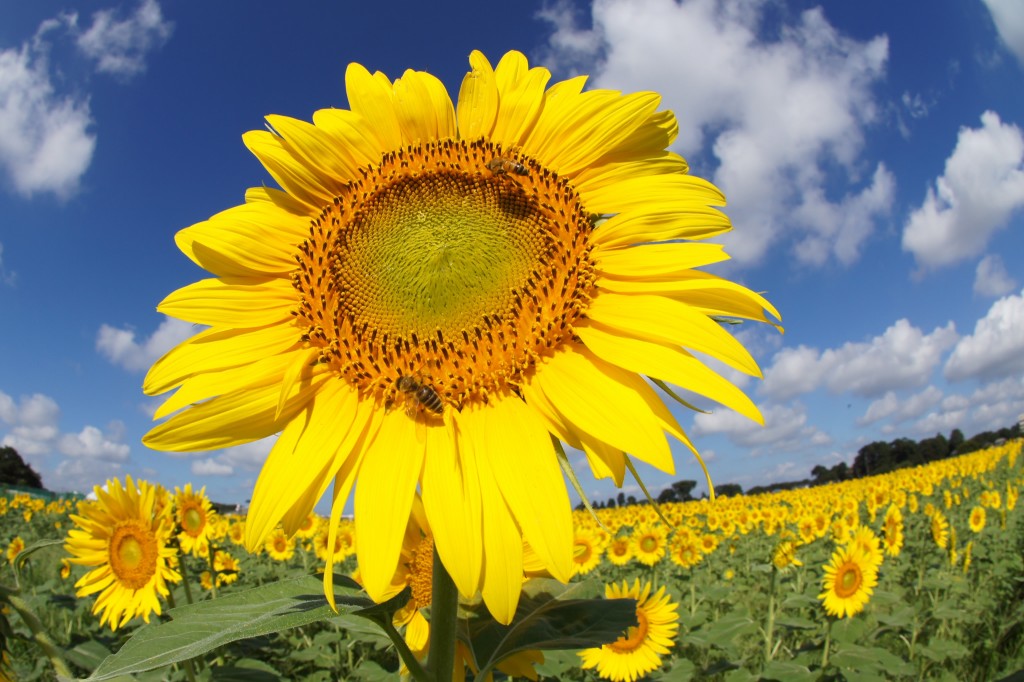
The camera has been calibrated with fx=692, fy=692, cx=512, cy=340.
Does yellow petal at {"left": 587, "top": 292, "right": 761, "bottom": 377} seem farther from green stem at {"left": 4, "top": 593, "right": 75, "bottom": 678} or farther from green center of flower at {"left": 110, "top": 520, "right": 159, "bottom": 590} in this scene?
green center of flower at {"left": 110, "top": 520, "right": 159, "bottom": 590}

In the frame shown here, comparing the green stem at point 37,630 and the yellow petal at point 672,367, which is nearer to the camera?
the yellow petal at point 672,367

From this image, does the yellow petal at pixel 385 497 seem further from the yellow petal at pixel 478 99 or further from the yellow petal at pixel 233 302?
the yellow petal at pixel 478 99

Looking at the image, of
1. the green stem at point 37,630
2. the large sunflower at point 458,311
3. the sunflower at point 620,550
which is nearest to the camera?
the large sunflower at point 458,311

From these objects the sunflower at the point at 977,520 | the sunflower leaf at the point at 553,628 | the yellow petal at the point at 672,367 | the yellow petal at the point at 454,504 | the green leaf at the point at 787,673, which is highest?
the yellow petal at the point at 672,367

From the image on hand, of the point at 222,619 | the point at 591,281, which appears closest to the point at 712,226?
the point at 591,281

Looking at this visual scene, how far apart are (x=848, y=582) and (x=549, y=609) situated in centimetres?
680

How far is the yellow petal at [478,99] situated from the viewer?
1.87m

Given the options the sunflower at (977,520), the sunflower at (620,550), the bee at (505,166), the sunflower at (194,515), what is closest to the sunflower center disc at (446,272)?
the bee at (505,166)

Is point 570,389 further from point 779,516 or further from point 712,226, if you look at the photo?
point 779,516

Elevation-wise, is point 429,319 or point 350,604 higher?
point 429,319

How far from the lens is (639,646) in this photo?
5.62 meters

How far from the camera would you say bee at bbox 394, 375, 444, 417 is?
61.1 inches

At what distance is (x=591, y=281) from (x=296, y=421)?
0.79 m

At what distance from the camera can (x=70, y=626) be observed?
7.65 metres
